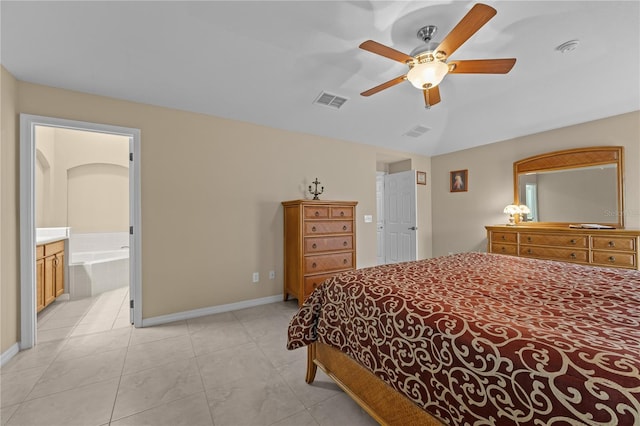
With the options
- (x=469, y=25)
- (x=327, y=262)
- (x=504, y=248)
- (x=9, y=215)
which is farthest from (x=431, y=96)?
(x=9, y=215)

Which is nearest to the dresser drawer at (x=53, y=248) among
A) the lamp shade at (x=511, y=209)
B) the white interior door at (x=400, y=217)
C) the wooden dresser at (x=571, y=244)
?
the white interior door at (x=400, y=217)

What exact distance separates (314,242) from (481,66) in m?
2.40

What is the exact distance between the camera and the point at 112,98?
2.70 m

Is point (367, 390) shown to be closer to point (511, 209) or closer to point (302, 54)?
point (302, 54)

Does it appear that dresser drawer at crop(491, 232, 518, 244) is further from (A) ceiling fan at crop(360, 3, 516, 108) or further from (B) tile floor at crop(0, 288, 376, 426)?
(B) tile floor at crop(0, 288, 376, 426)

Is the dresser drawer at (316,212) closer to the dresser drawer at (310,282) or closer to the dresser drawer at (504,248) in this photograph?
the dresser drawer at (310,282)

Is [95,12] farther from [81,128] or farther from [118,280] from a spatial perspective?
[118,280]

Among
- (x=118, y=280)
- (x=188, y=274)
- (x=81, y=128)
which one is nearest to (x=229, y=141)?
(x=81, y=128)

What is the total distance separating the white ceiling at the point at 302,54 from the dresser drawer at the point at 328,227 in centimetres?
144

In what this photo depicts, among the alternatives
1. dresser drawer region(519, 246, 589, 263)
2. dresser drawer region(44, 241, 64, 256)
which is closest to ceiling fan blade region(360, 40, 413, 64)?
dresser drawer region(519, 246, 589, 263)

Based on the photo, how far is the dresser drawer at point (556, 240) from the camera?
10.5ft

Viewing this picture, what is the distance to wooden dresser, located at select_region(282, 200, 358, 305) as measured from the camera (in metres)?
3.25

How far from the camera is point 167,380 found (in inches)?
74.5

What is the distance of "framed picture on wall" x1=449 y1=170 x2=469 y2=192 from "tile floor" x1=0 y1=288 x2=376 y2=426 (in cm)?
399
